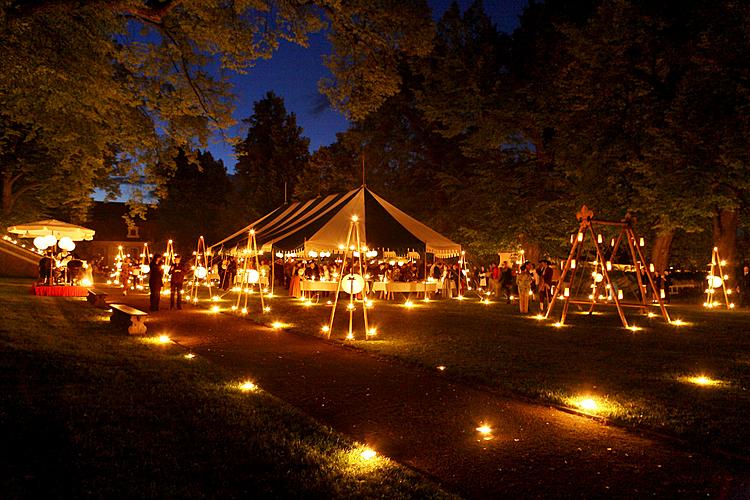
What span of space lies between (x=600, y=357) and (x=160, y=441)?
7107 millimetres

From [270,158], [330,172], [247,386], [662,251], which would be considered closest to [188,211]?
[270,158]

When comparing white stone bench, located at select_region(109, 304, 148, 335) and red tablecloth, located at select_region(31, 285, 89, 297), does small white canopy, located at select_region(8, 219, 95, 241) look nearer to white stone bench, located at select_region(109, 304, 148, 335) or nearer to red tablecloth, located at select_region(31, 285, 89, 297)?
red tablecloth, located at select_region(31, 285, 89, 297)

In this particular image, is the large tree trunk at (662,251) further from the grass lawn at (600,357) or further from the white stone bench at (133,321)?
the white stone bench at (133,321)

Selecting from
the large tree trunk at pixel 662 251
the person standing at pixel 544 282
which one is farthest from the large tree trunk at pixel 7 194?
the large tree trunk at pixel 662 251

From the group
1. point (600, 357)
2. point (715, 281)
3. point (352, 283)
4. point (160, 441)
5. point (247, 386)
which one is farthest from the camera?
point (715, 281)

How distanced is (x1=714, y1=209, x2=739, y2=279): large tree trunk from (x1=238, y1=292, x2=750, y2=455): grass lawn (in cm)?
550

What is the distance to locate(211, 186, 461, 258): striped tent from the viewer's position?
19344mm

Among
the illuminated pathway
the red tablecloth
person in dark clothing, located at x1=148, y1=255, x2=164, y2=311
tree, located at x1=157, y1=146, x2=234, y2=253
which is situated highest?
tree, located at x1=157, y1=146, x2=234, y2=253

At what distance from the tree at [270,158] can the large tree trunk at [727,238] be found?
37.9m

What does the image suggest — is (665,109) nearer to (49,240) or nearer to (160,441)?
(160,441)

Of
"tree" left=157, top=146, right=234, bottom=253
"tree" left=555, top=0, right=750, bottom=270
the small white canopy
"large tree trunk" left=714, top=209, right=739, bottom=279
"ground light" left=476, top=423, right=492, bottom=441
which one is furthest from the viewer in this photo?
"tree" left=157, top=146, right=234, bottom=253

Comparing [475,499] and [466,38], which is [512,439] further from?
[466,38]

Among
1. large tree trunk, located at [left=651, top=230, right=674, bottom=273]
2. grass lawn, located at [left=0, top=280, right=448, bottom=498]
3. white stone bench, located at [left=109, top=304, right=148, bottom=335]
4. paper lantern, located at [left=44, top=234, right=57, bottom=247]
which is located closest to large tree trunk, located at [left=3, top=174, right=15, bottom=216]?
paper lantern, located at [left=44, top=234, right=57, bottom=247]

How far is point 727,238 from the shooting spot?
72.6 ft
